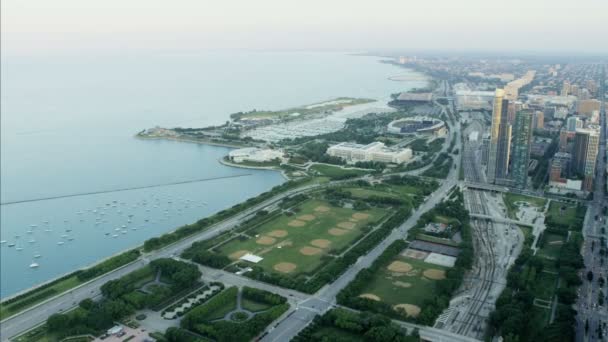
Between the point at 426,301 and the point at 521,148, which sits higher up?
the point at 521,148

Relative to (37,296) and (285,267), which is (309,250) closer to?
(285,267)

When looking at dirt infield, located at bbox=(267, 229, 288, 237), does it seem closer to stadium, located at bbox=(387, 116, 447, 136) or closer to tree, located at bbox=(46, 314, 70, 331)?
tree, located at bbox=(46, 314, 70, 331)

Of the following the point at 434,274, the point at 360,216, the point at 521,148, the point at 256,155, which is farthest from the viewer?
the point at 256,155

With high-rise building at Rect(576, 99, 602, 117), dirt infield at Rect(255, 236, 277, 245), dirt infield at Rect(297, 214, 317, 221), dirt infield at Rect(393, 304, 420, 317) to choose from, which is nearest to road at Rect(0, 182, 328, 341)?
dirt infield at Rect(255, 236, 277, 245)

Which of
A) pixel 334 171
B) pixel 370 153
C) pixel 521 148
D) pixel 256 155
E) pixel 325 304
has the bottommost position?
pixel 325 304

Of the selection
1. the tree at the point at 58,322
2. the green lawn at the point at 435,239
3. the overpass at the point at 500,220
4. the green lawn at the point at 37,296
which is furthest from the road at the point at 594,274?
the green lawn at the point at 37,296

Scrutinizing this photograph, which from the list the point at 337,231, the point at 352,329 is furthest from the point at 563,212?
the point at 352,329

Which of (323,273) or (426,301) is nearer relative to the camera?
(426,301)

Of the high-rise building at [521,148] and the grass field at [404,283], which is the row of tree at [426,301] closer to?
the grass field at [404,283]
